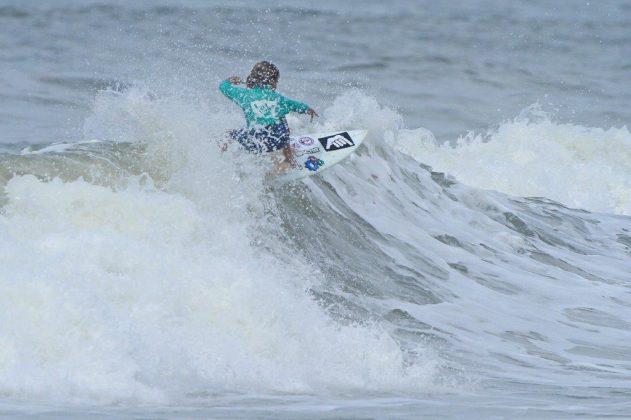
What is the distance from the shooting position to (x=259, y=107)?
38.7 ft

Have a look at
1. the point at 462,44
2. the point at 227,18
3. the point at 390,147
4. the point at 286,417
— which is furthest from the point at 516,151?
the point at 286,417

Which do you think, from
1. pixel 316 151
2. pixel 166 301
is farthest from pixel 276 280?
pixel 316 151

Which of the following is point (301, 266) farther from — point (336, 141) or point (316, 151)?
point (336, 141)

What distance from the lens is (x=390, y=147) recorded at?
15.5 meters

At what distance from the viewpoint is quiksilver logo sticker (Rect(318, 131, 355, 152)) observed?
1280 centimetres

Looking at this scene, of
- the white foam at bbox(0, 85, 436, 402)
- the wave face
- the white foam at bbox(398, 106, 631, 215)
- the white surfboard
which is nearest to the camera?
the white foam at bbox(0, 85, 436, 402)

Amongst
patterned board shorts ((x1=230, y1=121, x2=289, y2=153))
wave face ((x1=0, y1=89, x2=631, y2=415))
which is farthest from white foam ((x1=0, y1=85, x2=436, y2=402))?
patterned board shorts ((x1=230, y1=121, x2=289, y2=153))

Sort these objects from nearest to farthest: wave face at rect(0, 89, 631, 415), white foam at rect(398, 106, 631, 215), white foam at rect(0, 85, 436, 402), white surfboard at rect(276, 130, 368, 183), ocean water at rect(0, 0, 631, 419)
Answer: white foam at rect(0, 85, 436, 402) < ocean water at rect(0, 0, 631, 419) < wave face at rect(0, 89, 631, 415) < white surfboard at rect(276, 130, 368, 183) < white foam at rect(398, 106, 631, 215)

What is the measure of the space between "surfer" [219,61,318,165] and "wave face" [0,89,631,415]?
20cm

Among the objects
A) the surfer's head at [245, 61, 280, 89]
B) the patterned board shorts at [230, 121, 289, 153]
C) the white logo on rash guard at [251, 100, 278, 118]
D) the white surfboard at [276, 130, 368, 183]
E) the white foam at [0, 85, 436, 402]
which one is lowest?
the white foam at [0, 85, 436, 402]

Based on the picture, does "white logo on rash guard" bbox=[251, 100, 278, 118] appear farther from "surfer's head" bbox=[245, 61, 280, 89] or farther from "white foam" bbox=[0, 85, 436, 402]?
"white foam" bbox=[0, 85, 436, 402]

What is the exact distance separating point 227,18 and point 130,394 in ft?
86.4

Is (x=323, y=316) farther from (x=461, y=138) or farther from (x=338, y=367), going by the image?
(x=461, y=138)

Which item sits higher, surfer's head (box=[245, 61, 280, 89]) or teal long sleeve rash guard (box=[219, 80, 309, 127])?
surfer's head (box=[245, 61, 280, 89])
